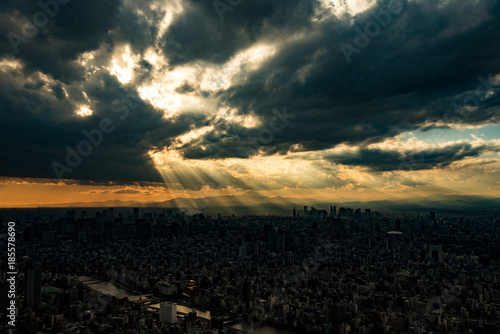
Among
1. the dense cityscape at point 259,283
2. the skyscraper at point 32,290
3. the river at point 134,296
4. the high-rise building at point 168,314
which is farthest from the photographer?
the skyscraper at point 32,290

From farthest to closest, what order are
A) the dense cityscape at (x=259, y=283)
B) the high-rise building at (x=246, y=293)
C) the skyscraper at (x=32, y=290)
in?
the high-rise building at (x=246, y=293)
the skyscraper at (x=32, y=290)
the dense cityscape at (x=259, y=283)

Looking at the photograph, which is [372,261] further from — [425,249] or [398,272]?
[425,249]

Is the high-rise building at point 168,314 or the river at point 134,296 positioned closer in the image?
the high-rise building at point 168,314

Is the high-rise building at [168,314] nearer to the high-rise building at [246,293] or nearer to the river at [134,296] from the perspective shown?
the river at [134,296]

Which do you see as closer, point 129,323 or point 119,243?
point 129,323

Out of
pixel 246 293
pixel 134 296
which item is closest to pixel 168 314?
pixel 246 293

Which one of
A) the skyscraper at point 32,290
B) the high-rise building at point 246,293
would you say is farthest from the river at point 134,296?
the skyscraper at point 32,290

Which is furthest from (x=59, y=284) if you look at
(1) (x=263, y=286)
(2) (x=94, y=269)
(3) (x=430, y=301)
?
(3) (x=430, y=301)

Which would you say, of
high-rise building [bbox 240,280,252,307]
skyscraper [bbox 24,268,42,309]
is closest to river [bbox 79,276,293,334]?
high-rise building [bbox 240,280,252,307]
